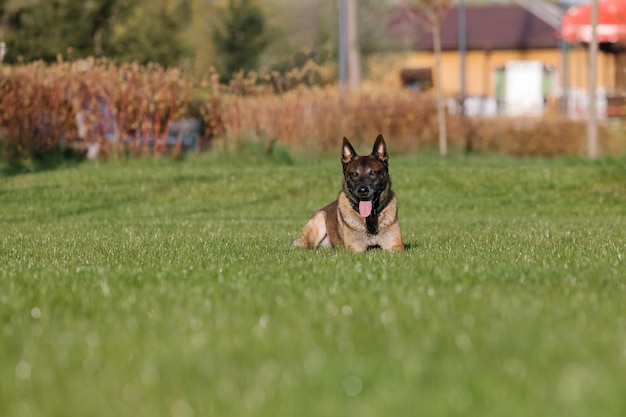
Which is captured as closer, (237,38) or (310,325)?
(310,325)

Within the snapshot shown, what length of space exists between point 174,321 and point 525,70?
7107cm

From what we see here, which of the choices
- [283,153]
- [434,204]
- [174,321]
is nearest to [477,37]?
[283,153]

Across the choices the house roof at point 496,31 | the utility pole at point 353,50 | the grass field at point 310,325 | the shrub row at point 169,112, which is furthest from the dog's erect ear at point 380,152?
the house roof at point 496,31

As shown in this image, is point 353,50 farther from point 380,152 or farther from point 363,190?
point 363,190

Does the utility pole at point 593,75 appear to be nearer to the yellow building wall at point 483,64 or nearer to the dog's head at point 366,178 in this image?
the dog's head at point 366,178

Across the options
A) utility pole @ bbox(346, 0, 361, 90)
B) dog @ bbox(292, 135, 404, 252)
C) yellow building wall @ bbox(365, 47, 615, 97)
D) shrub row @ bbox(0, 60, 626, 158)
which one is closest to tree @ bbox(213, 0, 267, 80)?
utility pole @ bbox(346, 0, 361, 90)

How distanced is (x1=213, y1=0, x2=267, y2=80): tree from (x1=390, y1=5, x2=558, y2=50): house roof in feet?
81.1

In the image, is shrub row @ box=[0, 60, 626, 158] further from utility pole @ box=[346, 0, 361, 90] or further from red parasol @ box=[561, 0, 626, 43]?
red parasol @ box=[561, 0, 626, 43]

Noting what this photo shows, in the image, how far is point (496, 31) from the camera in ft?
255

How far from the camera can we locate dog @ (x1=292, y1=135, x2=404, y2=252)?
13.0 m

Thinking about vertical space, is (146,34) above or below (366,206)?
above

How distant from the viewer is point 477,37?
253 ft

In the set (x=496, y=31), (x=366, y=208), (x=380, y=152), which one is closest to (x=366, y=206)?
(x=366, y=208)

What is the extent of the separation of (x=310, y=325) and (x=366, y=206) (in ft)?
19.3
